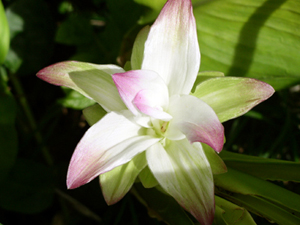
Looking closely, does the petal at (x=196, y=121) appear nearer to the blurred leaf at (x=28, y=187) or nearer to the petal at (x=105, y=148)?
the petal at (x=105, y=148)

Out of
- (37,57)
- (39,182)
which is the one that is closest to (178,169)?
(39,182)

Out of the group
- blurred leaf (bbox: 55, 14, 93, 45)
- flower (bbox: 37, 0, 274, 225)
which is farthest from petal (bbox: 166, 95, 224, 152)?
blurred leaf (bbox: 55, 14, 93, 45)

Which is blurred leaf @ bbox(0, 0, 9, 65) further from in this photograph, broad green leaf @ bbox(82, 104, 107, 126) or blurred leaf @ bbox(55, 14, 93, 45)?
broad green leaf @ bbox(82, 104, 107, 126)

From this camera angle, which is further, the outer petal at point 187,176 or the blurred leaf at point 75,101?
the blurred leaf at point 75,101

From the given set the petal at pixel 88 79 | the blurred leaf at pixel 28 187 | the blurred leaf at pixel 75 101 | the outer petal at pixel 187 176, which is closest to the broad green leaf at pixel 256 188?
the outer petal at pixel 187 176

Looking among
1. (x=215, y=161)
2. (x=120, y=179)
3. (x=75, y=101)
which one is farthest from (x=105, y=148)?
(x=75, y=101)

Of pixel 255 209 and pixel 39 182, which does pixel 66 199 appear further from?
pixel 255 209

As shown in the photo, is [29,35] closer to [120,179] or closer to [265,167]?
[120,179]
